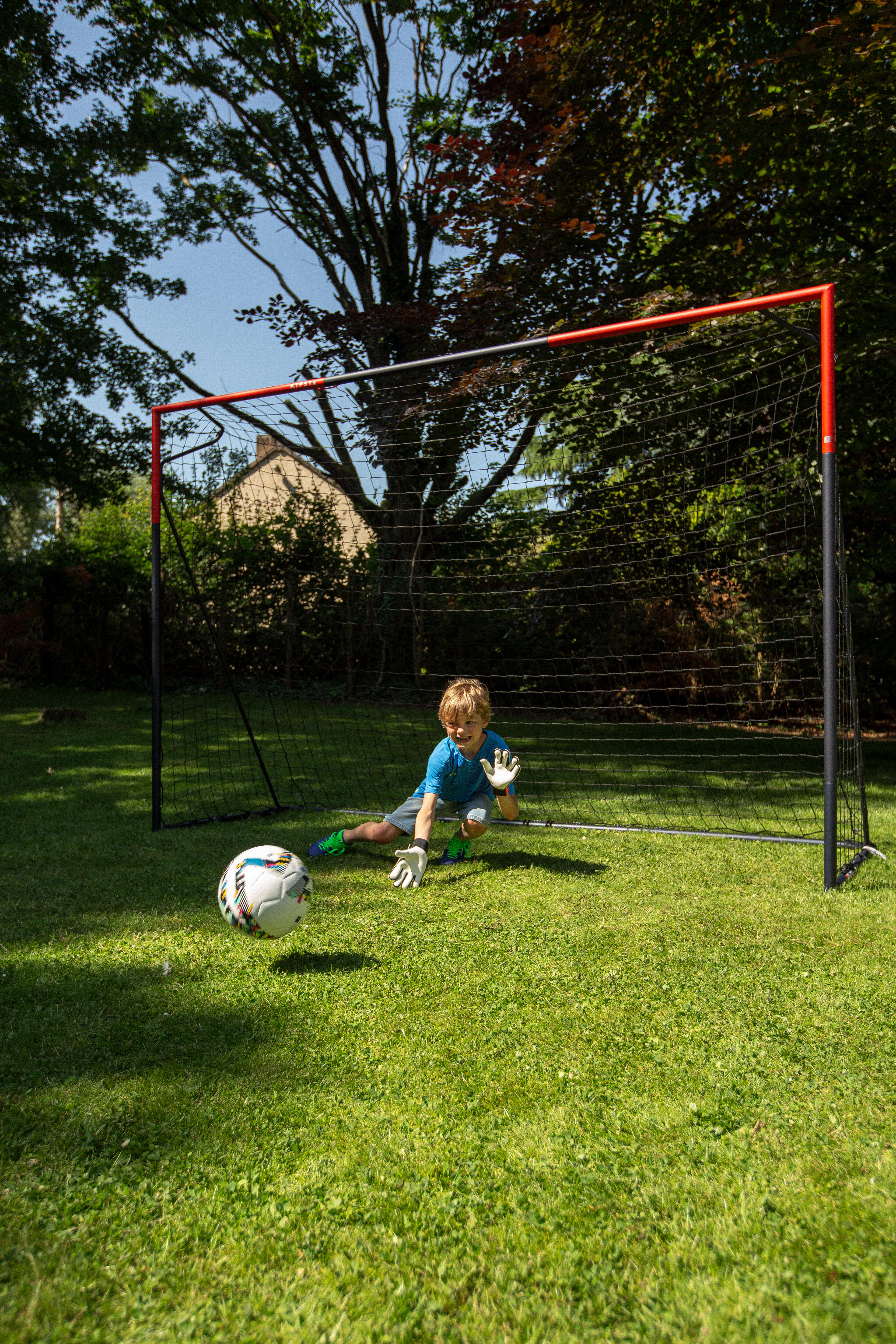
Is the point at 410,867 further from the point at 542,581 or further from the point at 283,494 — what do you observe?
the point at 283,494

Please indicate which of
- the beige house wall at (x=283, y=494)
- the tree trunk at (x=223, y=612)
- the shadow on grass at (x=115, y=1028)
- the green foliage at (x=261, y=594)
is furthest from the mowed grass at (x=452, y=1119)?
the tree trunk at (x=223, y=612)

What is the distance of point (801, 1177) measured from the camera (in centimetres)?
197

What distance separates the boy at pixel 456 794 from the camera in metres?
4.51

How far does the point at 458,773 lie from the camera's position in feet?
16.1

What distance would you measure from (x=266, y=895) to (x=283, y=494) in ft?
31.1

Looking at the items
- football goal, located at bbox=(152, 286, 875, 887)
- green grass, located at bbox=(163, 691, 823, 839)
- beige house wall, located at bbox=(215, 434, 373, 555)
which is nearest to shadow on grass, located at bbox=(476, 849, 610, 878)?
football goal, located at bbox=(152, 286, 875, 887)

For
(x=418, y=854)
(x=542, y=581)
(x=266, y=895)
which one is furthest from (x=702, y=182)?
(x=266, y=895)

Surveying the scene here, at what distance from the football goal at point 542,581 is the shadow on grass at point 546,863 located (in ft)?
2.78

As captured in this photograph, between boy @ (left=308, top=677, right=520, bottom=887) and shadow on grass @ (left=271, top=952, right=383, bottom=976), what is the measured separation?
→ 100cm

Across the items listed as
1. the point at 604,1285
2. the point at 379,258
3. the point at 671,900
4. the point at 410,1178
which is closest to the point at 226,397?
the point at 671,900

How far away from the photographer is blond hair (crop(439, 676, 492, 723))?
4680 millimetres

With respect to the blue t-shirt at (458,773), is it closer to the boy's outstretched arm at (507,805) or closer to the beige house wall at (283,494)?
the boy's outstretched arm at (507,805)

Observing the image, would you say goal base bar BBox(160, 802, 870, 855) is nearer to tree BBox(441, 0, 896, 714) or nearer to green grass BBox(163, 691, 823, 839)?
green grass BBox(163, 691, 823, 839)

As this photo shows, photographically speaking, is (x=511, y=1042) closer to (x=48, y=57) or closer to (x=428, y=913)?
(x=428, y=913)
